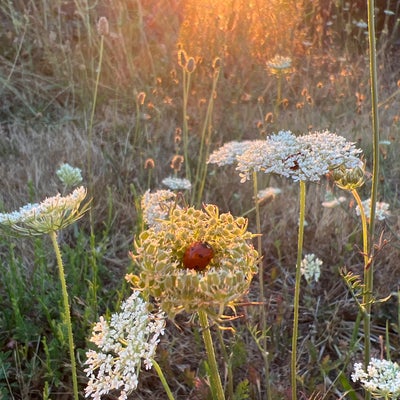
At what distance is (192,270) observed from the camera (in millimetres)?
777

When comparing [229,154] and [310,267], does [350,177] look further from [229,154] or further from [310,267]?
[310,267]

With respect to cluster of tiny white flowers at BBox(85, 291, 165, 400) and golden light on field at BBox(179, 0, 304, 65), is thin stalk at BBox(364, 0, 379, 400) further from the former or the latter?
golden light on field at BBox(179, 0, 304, 65)

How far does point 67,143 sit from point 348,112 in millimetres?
1689

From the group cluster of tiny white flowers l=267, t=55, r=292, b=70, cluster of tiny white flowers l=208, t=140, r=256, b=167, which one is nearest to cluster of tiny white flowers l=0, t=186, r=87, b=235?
cluster of tiny white flowers l=208, t=140, r=256, b=167

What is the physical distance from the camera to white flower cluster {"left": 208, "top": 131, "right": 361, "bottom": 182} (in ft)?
3.63

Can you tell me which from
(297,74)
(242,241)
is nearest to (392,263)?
(242,241)

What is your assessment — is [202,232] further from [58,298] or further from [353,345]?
[58,298]

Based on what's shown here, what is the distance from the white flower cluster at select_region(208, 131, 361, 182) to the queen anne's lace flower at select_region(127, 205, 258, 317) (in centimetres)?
30

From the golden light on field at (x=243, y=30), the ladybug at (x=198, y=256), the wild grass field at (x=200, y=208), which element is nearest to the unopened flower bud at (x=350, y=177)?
the wild grass field at (x=200, y=208)

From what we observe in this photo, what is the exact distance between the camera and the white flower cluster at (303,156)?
1.11 m

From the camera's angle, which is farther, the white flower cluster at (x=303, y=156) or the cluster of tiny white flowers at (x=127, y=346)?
the white flower cluster at (x=303, y=156)

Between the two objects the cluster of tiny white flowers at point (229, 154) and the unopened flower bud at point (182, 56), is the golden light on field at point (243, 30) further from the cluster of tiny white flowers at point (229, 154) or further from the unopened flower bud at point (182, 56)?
the cluster of tiny white flowers at point (229, 154)

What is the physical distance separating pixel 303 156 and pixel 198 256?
449mm

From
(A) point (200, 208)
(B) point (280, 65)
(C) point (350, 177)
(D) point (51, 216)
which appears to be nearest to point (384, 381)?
(C) point (350, 177)
